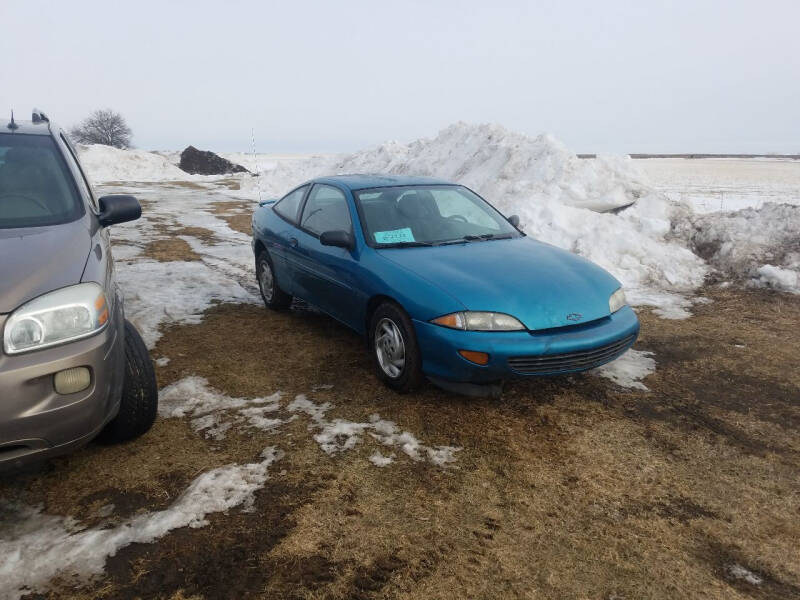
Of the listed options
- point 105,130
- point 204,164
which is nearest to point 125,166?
point 204,164

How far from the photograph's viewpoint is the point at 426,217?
4.64m

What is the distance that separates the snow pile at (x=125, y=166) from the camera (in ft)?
112

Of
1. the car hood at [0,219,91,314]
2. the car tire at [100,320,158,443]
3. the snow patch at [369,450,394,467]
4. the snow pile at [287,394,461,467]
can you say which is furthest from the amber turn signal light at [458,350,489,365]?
the car hood at [0,219,91,314]

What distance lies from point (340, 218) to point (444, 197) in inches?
37.9

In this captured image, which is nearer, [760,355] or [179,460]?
[179,460]

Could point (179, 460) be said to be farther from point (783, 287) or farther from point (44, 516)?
point (783, 287)

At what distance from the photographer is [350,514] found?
267 cm

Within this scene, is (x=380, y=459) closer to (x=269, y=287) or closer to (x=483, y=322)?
(x=483, y=322)

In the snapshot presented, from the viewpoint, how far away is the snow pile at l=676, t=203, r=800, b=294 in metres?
7.05

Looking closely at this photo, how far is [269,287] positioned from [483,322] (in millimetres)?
3196

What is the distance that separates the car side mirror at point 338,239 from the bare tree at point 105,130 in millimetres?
64233

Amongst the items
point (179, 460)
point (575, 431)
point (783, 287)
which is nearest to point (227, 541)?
point (179, 460)

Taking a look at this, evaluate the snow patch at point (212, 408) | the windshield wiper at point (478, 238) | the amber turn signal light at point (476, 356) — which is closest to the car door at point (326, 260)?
the windshield wiper at point (478, 238)

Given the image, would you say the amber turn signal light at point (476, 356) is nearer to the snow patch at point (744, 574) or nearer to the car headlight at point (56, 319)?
the snow patch at point (744, 574)
